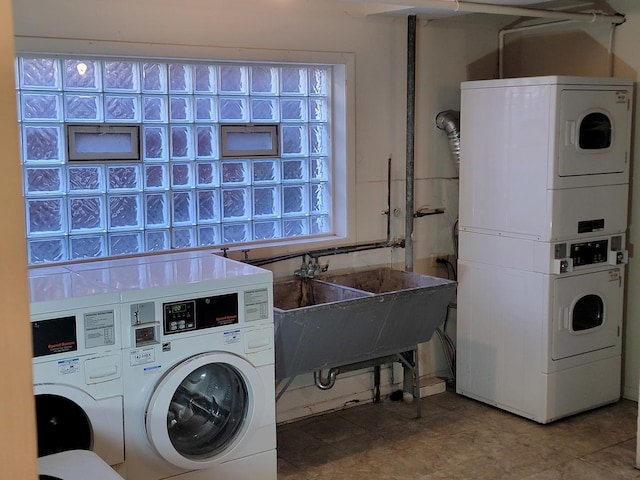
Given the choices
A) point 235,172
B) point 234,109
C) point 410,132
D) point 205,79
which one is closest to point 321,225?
point 235,172

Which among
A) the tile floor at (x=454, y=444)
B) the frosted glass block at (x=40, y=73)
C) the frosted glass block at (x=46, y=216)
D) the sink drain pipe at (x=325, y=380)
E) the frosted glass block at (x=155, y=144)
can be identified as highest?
the frosted glass block at (x=40, y=73)

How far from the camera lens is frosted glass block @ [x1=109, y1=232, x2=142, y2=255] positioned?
3.84m

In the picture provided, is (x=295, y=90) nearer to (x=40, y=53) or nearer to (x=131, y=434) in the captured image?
(x=40, y=53)

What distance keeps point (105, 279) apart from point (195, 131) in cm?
116

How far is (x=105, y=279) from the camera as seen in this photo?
10.3 feet

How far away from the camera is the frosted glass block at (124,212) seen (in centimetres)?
383

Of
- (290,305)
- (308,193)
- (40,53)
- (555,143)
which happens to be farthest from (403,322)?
(40,53)

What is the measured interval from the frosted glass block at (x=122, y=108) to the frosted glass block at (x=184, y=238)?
24.4 inches

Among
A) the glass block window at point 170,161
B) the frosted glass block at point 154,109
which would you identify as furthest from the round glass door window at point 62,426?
the frosted glass block at point 154,109

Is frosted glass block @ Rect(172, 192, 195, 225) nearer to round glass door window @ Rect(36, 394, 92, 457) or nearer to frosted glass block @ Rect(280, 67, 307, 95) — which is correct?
frosted glass block @ Rect(280, 67, 307, 95)

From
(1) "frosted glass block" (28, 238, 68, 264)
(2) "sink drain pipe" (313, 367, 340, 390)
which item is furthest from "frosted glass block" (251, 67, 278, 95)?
(2) "sink drain pipe" (313, 367, 340, 390)

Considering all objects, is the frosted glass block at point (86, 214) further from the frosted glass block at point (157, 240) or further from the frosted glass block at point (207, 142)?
the frosted glass block at point (207, 142)

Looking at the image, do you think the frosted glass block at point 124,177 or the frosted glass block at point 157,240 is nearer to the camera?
the frosted glass block at point 124,177

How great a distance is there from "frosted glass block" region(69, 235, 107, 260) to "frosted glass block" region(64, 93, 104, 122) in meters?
0.58
